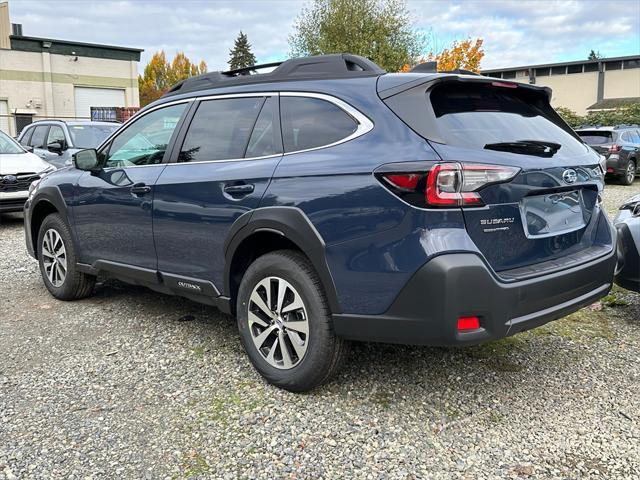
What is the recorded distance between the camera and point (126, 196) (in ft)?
14.0

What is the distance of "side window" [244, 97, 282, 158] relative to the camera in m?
3.44

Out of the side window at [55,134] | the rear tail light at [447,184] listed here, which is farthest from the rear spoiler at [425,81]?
the side window at [55,134]

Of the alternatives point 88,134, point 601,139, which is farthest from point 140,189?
point 601,139

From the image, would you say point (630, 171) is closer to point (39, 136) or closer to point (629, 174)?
point (629, 174)

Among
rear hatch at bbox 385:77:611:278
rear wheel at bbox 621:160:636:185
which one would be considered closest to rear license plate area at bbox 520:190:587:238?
rear hatch at bbox 385:77:611:278

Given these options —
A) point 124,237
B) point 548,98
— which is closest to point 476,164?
point 548,98

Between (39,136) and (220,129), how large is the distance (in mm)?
10237

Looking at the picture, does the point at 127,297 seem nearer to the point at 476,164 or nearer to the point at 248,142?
the point at 248,142

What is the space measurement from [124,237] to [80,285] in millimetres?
1081

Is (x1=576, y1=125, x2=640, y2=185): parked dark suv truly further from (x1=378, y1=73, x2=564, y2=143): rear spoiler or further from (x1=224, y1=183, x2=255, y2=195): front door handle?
(x1=224, y1=183, x2=255, y2=195): front door handle

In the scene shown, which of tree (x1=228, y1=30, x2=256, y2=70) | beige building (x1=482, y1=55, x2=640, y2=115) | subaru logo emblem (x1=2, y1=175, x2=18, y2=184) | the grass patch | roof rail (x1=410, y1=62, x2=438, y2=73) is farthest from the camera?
tree (x1=228, y1=30, x2=256, y2=70)

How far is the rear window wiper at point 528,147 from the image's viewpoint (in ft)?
9.60

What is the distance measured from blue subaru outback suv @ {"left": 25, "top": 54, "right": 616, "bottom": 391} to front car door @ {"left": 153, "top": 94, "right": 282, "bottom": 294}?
12 millimetres

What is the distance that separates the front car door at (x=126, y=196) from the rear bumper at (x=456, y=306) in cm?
184
